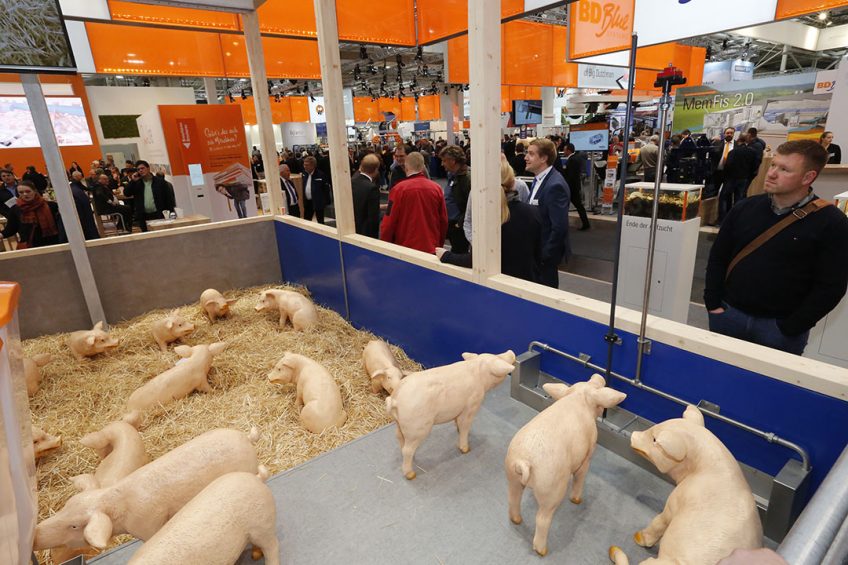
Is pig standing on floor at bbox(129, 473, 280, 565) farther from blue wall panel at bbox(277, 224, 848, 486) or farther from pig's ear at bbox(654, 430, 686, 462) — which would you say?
blue wall panel at bbox(277, 224, 848, 486)

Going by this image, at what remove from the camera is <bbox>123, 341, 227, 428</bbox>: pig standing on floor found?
2.94 m

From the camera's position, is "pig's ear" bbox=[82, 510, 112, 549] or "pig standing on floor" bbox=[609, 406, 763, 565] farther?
"pig's ear" bbox=[82, 510, 112, 549]

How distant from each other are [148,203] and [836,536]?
338 inches

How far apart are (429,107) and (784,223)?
22.4 metres

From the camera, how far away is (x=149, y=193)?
7.41 metres

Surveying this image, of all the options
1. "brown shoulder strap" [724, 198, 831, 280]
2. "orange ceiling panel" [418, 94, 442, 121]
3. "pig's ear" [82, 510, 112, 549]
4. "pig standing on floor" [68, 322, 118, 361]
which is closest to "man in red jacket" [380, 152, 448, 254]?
"pig standing on floor" [68, 322, 118, 361]

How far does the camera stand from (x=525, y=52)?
308 inches

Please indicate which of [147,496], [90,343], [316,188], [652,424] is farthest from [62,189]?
[652,424]

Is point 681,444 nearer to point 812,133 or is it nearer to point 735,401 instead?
point 735,401

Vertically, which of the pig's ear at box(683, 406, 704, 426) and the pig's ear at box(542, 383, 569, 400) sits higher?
the pig's ear at box(683, 406, 704, 426)

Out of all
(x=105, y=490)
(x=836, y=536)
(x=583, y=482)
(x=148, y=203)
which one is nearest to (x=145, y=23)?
(x=148, y=203)

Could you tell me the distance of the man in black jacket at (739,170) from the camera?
27.6 ft

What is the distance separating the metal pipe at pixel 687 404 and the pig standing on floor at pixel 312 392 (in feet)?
3.86

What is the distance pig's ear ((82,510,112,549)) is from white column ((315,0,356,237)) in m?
2.76
